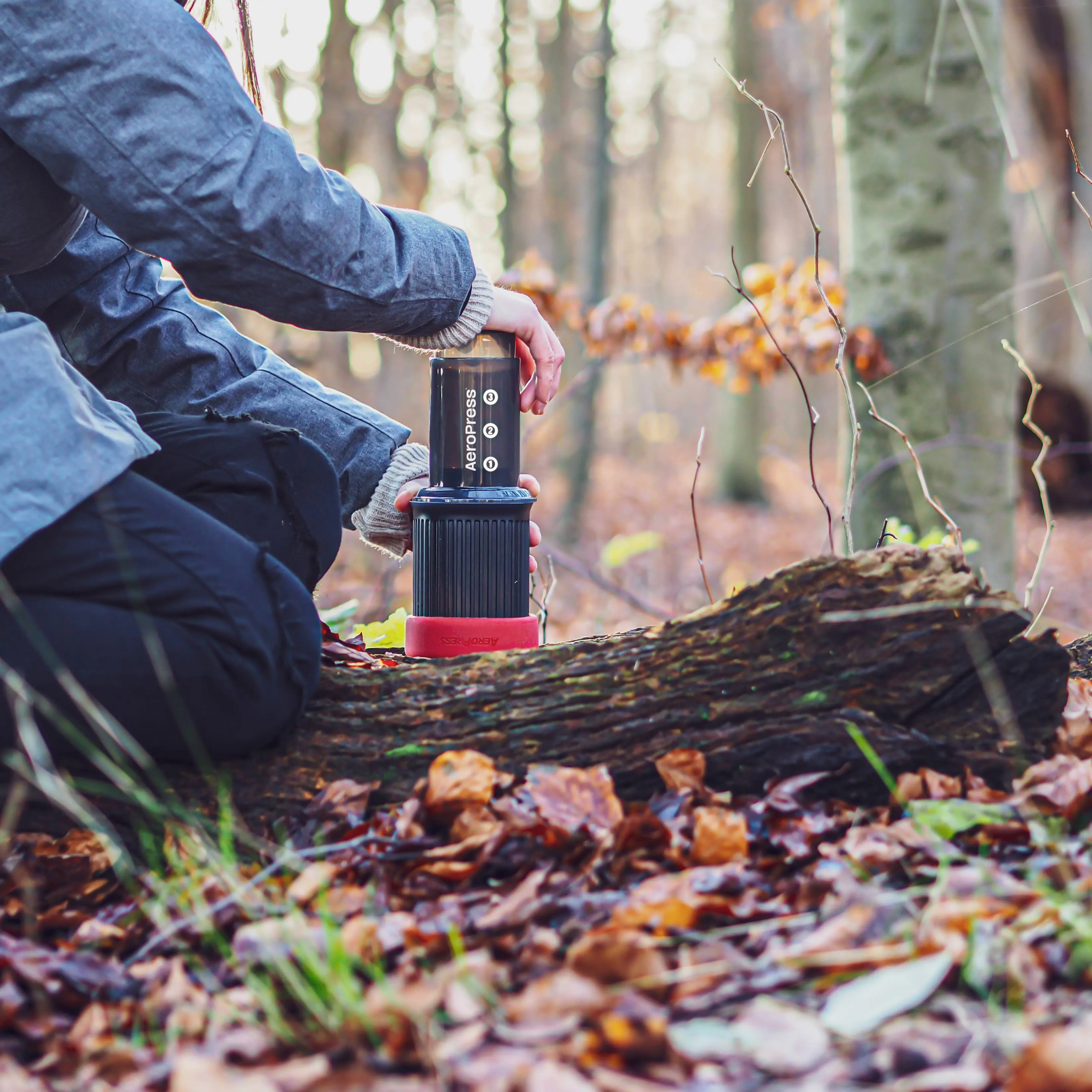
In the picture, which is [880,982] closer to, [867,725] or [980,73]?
[867,725]

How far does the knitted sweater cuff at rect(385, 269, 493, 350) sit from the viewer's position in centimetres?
198

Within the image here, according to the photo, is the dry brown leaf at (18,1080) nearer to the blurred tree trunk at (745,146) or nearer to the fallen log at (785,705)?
the fallen log at (785,705)

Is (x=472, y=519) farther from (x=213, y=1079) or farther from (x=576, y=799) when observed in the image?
(x=213, y=1079)

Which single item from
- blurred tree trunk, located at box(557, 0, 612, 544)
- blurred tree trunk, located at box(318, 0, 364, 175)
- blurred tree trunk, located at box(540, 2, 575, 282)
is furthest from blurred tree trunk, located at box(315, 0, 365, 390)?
blurred tree trunk, located at box(540, 2, 575, 282)

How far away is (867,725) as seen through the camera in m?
1.55

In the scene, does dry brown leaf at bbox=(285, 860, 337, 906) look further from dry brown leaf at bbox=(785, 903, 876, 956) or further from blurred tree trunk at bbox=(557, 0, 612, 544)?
blurred tree trunk at bbox=(557, 0, 612, 544)

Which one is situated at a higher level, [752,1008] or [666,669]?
[666,669]

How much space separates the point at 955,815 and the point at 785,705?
30 cm

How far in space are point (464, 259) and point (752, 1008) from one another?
1.35m

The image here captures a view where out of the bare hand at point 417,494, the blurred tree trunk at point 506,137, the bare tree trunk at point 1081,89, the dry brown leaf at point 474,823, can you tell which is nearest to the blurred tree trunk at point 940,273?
the bare hand at point 417,494

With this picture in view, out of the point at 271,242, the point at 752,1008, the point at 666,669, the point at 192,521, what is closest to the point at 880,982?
the point at 752,1008

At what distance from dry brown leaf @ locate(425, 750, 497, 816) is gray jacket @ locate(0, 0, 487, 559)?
649mm

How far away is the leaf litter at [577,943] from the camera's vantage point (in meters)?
1.01

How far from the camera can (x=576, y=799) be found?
149 centimetres
